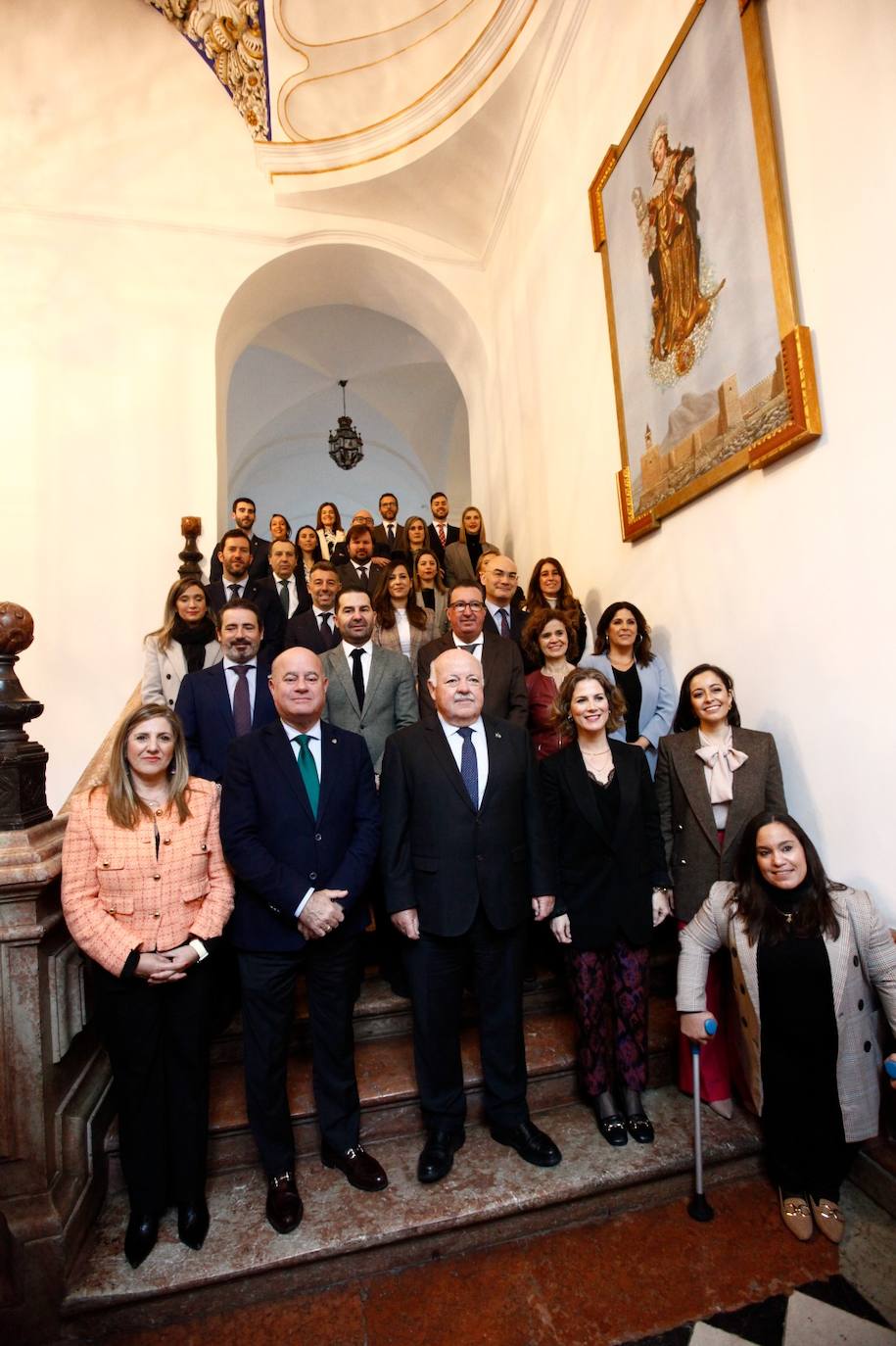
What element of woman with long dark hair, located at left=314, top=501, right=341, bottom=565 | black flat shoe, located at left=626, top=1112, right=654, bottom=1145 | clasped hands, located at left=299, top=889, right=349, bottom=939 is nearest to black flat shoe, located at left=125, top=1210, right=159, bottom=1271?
clasped hands, located at left=299, top=889, right=349, bottom=939

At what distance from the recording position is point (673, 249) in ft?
11.4

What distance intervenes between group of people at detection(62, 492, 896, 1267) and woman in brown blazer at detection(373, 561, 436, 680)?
134 centimetres

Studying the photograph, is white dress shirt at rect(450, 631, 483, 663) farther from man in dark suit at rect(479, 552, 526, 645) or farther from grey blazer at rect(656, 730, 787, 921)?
grey blazer at rect(656, 730, 787, 921)

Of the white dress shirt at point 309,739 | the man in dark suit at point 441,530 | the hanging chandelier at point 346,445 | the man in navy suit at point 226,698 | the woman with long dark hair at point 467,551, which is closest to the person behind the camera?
the white dress shirt at point 309,739

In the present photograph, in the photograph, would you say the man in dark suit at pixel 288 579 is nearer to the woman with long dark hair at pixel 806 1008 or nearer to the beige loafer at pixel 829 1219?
the woman with long dark hair at pixel 806 1008

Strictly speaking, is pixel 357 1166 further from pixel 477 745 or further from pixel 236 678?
pixel 236 678

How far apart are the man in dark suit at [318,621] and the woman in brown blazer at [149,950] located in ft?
5.36

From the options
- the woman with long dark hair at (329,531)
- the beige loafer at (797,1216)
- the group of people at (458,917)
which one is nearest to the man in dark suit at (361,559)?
the woman with long dark hair at (329,531)

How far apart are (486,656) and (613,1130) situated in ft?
6.52

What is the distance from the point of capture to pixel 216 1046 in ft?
8.98

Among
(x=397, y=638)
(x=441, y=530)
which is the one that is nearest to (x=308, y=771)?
(x=397, y=638)

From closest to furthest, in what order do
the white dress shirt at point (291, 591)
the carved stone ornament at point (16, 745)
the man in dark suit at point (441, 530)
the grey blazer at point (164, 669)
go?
the carved stone ornament at point (16, 745) < the grey blazer at point (164, 669) < the white dress shirt at point (291, 591) < the man in dark suit at point (441, 530)

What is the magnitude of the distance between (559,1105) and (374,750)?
62.0 inches

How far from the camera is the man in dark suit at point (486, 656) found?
333 centimetres
